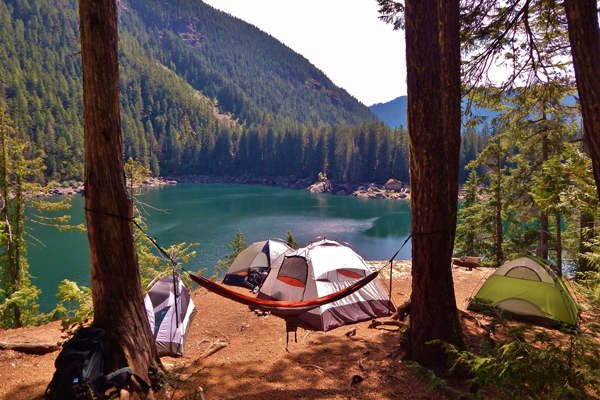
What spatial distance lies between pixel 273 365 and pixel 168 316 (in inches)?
84.2

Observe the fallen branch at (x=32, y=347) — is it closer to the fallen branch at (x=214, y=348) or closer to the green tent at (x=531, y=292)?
the fallen branch at (x=214, y=348)

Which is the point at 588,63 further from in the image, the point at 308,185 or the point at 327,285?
the point at 308,185

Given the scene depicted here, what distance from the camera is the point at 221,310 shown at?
6.36 m

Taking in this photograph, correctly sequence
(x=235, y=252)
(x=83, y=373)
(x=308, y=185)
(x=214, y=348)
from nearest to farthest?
(x=83, y=373) < (x=214, y=348) < (x=235, y=252) < (x=308, y=185)

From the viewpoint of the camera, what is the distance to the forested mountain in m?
54.6

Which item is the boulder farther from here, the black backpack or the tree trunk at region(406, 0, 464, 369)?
the black backpack

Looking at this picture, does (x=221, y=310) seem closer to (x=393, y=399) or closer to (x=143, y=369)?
(x=143, y=369)

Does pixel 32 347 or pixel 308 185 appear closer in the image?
pixel 32 347

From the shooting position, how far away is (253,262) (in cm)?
874

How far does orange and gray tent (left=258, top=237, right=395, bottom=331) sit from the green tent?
1.50 metres

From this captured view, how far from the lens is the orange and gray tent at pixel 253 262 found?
8508 mm

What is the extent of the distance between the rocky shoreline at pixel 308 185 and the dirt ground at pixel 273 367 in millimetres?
37391

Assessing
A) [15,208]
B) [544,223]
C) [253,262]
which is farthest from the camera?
[544,223]

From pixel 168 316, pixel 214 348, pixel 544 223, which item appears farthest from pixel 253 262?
pixel 544 223
